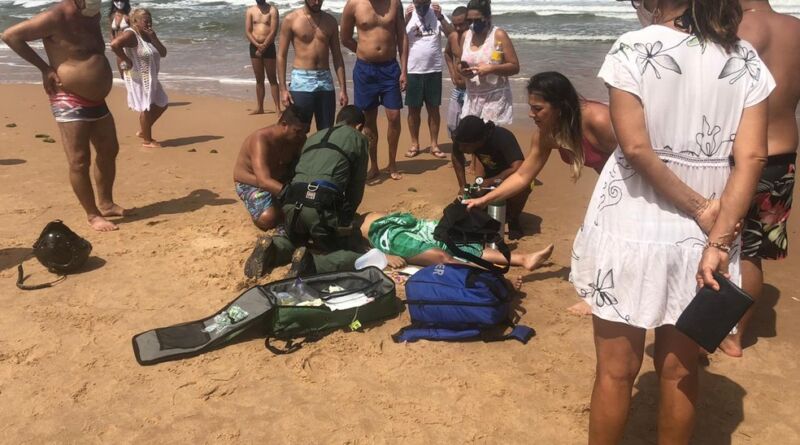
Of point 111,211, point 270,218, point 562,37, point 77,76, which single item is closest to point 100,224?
point 111,211

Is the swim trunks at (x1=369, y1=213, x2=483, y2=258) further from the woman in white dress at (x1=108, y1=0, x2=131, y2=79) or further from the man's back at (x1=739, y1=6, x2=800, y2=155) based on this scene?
the woman in white dress at (x1=108, y1=0, x2=131, y2=79)

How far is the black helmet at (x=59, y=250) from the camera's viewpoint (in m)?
4.45

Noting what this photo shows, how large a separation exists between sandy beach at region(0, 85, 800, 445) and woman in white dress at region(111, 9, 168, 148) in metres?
2.88

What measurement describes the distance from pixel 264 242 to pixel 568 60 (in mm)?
9579

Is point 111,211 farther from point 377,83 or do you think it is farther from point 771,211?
point 771,211

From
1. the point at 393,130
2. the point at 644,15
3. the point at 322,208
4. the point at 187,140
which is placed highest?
the point at 644,15

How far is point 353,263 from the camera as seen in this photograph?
462cm

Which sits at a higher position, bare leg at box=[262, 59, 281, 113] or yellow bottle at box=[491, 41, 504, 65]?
yellow bottle at box=[491, 41, 504, 65]

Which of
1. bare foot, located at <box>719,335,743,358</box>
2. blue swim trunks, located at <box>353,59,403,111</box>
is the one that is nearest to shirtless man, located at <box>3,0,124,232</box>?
blue swim trunks, located at <box>353,59,403,111</box>

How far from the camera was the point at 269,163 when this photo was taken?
5.25 meters

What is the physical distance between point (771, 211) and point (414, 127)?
4.70 metres

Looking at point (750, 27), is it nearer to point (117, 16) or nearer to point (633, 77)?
point (633, 77)

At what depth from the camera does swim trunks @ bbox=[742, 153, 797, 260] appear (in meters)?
3.17

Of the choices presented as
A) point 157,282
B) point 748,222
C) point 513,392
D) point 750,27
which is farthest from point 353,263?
point 750,27
